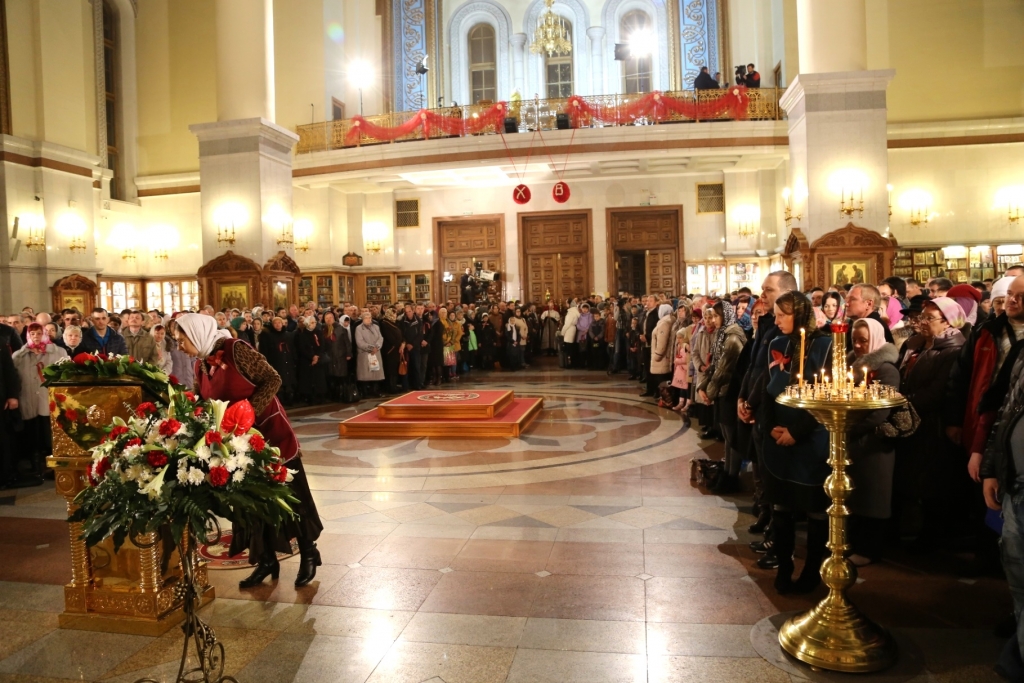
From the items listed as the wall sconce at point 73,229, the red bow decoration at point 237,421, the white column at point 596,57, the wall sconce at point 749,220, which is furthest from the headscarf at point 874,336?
the white column at point 596,57

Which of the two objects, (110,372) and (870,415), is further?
(110,372)

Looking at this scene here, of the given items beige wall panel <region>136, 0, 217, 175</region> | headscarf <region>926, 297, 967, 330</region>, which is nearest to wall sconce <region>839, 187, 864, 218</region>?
Result: headscarf <region>926, 297, 967, 330</region>

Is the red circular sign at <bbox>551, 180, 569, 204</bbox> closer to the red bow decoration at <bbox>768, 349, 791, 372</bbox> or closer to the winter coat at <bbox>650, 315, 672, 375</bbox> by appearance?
the winter coat at <bbox>650, 315, 672, 375</bbox>

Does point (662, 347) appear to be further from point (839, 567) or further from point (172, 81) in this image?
point (172, 81)

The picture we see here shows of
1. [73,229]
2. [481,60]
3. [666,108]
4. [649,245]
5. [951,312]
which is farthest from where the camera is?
[481,60]

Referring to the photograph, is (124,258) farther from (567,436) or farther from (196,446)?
(196,446)

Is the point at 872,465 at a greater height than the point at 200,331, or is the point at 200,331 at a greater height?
the point at 200,331

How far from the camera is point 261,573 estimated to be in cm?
456

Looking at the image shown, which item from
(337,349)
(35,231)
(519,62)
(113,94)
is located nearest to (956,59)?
(519,62)

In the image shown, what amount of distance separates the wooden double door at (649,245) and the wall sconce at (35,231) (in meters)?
14.6

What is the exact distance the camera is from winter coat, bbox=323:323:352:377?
12.6 m

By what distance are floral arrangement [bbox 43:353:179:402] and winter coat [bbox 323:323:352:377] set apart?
8.48m

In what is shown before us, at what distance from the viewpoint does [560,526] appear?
18.2 ft

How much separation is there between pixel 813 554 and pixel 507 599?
1728 millimetres
